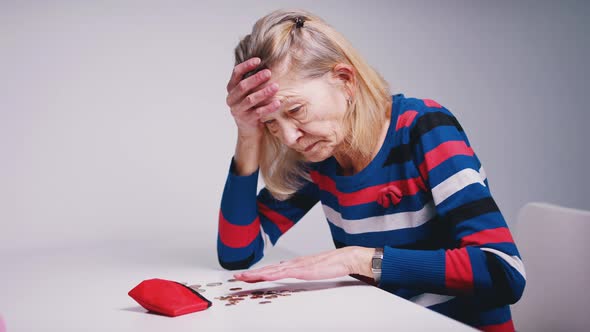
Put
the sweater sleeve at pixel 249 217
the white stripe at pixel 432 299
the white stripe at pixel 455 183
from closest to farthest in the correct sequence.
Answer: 1. the white stripe at pixel 455 183
2. the white stripe at pixel 432 299
3. the sweater sleeve at pixel 249 217

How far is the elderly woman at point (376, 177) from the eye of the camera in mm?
1252

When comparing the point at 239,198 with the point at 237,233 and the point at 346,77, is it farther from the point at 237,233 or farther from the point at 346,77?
the point at 346,77

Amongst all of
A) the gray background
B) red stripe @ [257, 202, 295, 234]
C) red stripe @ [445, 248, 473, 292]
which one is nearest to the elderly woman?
red stripe @ [445, 248, 473, 292]

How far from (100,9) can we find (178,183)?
0.65 m

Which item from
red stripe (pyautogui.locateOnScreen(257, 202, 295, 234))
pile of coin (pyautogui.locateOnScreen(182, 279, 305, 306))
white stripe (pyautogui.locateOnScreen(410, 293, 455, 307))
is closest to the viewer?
pile of coin (pyautogui.locateOnScreen(182, 279, 305, 306))

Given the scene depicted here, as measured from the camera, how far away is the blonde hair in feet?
4.72

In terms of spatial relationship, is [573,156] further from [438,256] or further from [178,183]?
[438,256]

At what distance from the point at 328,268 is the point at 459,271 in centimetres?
25

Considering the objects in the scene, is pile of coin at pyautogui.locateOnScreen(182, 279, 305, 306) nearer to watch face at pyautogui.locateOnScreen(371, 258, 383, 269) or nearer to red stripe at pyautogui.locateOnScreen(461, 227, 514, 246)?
watch face at pyautogui.locateOnScreen(371, 258, 383, 269)

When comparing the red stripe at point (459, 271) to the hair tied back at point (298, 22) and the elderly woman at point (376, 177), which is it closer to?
the elderly woman at point (376, 177)

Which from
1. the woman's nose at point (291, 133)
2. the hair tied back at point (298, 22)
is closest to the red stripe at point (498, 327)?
the woman's nose at point (291, 133)

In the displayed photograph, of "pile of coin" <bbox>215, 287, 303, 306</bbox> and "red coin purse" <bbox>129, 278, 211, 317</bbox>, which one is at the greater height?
"red coin purse" <bbox>129, 278, 211, 317</bbox>

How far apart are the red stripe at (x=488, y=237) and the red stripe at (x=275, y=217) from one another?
661mm

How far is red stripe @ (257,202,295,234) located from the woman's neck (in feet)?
0.93
